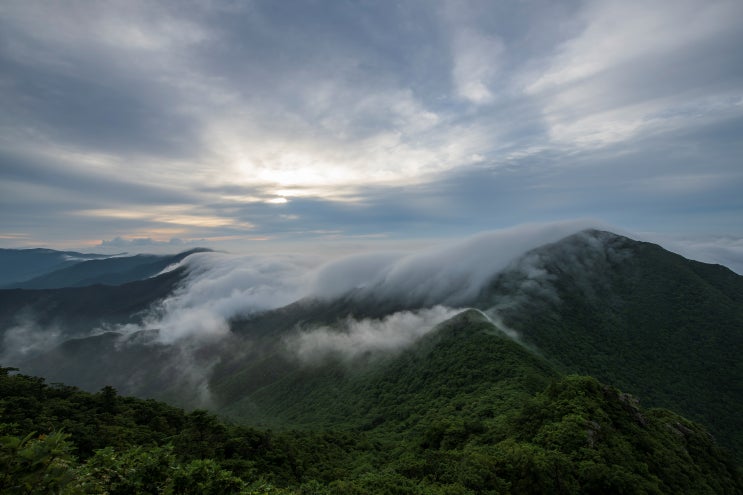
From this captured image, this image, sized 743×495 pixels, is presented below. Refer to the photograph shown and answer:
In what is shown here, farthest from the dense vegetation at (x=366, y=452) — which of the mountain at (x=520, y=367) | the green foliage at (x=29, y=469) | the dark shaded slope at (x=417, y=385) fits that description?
the mountain at (x=520, y=367)

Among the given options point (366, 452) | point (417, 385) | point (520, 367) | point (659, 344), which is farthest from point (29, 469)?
point (659, 344)

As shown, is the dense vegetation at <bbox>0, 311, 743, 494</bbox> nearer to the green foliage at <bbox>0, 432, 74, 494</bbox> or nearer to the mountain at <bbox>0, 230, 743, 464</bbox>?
the green foliage at <bbox>0, 432, 74, 494</bbox>

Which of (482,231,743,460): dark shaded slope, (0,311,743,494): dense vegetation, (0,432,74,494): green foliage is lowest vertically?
(482,231,743,460): dark shaded slope

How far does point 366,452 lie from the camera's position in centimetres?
6253

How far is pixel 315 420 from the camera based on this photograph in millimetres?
131500

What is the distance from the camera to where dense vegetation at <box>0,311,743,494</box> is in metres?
15.1

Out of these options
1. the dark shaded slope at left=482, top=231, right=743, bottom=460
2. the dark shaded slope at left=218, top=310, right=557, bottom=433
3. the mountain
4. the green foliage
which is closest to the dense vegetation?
the green foliage

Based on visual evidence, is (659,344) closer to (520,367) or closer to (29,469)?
(520,367)

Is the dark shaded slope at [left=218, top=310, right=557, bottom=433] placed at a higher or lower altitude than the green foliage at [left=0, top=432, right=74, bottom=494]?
lower

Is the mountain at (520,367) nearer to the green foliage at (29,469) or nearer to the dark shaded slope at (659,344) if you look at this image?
the dark shaded slope at (659,344)

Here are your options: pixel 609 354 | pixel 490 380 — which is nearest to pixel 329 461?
pixel 490 380

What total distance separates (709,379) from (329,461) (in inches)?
7069

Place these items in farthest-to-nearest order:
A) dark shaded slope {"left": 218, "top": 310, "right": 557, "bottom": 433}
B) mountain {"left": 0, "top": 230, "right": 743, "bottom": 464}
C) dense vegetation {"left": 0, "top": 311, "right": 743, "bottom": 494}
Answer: mountain {"left": 0, "top": 230, "right": 743, "bottom": 464} < dark shaded slope {"left": 218, "top": 310, "right": 557, "bottom": 433} < dense vegetation {"left": 0, "top": 311, "right": 743, "bottom": 494}

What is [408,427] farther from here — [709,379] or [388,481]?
[709,379]
